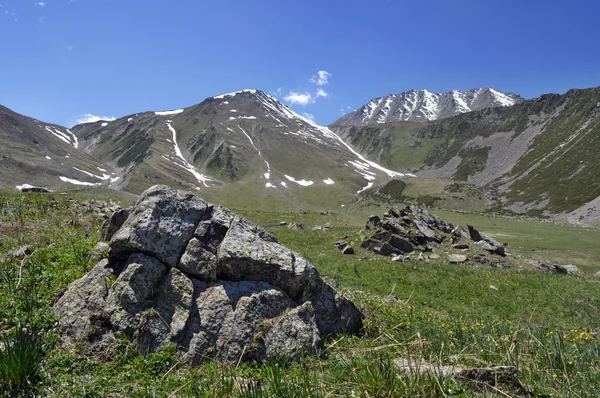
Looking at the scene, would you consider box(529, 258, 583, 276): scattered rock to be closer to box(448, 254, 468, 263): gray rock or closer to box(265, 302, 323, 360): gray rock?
box(448, 254, 468, 263): gray rock

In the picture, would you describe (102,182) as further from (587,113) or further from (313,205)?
(587,113)

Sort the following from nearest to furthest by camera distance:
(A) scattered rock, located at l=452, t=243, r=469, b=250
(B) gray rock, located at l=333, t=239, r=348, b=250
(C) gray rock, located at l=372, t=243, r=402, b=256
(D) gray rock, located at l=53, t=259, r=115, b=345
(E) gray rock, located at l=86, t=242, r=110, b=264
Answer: (D) gray rock, located at l=53, t=259, r=115, b=345 < (E) gray rock, located at l=86, t=242, r=110, b=264 < (C) gray rock, located at l=372, t=243, r=402, b=256 < (A) scattered rock, located at l=452, t=243, r=469, b=250 < (B) gray rock, located at l=333, t=239, r=348, b=250

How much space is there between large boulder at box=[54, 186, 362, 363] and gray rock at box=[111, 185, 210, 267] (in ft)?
0.08

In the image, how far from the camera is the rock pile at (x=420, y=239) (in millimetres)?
27945

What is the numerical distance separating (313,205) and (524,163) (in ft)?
386

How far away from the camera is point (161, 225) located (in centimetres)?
835

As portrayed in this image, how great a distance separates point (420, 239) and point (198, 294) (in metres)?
26.9

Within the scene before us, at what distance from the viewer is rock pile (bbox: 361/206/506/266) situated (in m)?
27.9

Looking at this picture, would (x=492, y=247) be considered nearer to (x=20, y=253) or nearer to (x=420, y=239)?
(x=420, y=239)

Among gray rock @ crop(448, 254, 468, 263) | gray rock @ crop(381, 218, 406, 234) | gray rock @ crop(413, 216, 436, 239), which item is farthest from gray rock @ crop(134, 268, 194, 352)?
gray rock @ crop(413, 216, 436, 239)

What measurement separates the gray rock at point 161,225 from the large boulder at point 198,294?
25 millimetres

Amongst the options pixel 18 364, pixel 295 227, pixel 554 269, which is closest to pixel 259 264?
pixel 18 364

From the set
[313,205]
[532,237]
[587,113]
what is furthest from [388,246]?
[587,113]

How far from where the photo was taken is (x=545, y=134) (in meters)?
184
